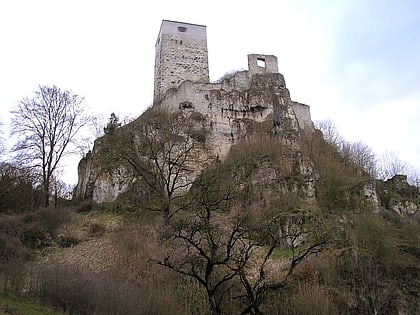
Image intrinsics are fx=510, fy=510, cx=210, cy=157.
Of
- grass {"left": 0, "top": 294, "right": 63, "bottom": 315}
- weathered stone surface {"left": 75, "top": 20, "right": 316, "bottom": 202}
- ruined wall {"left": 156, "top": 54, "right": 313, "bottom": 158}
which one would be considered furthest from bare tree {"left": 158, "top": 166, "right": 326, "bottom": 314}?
ruined wall {"left": 156, "top": 54, "right": 313, "bottom": 158}

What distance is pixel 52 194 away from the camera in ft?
105

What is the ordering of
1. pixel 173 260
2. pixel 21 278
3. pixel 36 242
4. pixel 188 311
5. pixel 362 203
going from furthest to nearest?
pixel 362 203, pixel 36 242, pixel 173 260, pixel 188 311, pixel 21 278

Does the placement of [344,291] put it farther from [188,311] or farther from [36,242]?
[36,242]

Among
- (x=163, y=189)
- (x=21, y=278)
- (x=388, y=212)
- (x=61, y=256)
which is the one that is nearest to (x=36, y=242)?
(x=61, y=256)

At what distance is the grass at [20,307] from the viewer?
10062 mm

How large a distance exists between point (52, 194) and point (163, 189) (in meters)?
11.4

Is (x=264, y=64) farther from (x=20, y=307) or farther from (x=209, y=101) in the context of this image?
(x=20, y=307)

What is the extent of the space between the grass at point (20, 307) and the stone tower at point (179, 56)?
A: 25.4 meters

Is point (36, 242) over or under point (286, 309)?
over

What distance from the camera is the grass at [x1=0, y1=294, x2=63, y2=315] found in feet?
33.0

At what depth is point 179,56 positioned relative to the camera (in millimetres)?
37938

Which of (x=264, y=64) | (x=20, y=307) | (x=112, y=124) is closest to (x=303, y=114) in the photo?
(x=264, y=64)

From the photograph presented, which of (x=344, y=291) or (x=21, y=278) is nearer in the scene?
(x=21, y=278)

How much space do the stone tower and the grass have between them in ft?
83.2
